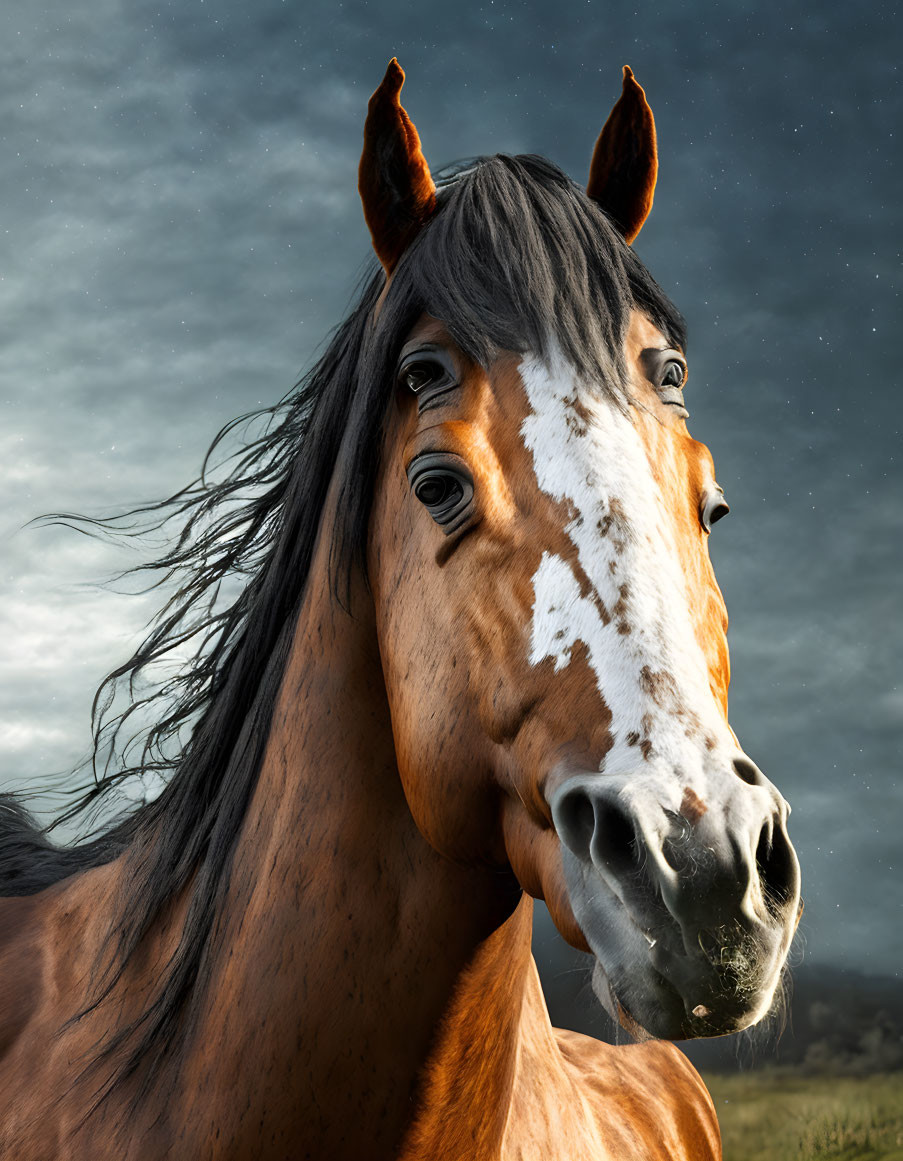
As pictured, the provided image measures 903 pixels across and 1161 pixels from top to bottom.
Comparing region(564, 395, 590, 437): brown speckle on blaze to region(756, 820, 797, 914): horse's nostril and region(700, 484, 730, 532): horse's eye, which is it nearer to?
region(700, 484, 730, 532): horse's eye

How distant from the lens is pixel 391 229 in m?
2.29

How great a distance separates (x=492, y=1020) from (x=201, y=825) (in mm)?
852

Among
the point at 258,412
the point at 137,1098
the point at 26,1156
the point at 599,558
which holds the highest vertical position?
the point at 258,412

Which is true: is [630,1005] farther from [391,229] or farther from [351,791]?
[391,229]

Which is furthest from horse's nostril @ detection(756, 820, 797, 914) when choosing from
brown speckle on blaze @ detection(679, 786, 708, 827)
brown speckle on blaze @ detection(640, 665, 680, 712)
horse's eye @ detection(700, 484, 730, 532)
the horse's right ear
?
the horse's right ear

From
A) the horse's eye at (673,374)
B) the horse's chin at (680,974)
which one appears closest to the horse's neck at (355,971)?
the horse's chin at (680,974)

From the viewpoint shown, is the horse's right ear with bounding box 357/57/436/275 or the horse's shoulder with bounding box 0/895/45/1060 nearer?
the horse's right ear with bounding box 357/57/436/275

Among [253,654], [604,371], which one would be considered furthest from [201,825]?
[604,371]

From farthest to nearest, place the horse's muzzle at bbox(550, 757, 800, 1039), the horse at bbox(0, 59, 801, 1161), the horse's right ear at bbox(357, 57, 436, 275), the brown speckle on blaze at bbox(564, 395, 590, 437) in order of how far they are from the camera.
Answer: the horse's right ear at bbox(357, 57, 436, 275)
the brown speckle on blaze at bbox(564, 395, 590, 437)
the horse at bbox(0, 59, 801, 1161)
the horse's muzzle at bbox(550, 757, 800, 1039)

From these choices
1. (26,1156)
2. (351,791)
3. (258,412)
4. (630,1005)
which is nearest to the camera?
(630,1005)

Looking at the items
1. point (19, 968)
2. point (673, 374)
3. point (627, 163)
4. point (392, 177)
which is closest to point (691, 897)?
point (673, 374)

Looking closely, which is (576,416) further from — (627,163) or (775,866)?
(627,163)

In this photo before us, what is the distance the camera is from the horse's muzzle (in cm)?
129

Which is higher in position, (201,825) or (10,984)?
(201,825)
